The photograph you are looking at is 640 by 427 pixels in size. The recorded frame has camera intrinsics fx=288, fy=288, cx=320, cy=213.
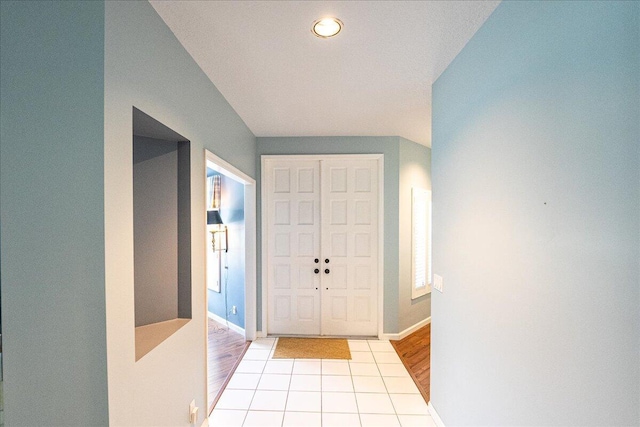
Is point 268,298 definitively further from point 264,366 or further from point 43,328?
point 43,328

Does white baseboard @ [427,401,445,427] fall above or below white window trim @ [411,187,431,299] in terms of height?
below

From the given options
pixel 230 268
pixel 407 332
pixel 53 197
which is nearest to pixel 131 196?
pixel 53 197

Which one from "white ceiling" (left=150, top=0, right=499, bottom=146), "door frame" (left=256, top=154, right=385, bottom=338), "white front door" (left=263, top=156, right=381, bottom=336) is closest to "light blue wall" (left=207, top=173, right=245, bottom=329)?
"door frame" (left=256, top=154, right=385, bottom=338)

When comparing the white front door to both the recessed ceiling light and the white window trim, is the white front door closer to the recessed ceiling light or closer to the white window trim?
the white window trim

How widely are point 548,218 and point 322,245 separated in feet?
9.43

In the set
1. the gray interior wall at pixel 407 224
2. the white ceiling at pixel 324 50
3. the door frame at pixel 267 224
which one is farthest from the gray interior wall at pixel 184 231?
the gray interior wall at pixel 407 224

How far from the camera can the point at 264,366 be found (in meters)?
3.07

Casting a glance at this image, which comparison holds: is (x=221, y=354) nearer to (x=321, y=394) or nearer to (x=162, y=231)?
(x=321, y=394)

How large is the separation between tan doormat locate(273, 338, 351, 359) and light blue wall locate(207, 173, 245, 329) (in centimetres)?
80

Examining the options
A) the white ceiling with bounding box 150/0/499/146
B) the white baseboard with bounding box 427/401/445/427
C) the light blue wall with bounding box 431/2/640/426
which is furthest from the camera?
the white baseboard with bounding box 427/401/445/427

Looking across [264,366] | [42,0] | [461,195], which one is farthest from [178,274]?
[461,195]

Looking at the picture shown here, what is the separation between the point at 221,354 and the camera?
338 cm

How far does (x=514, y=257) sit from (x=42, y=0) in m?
2.23

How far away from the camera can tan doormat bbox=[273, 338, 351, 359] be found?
10.8 ft
